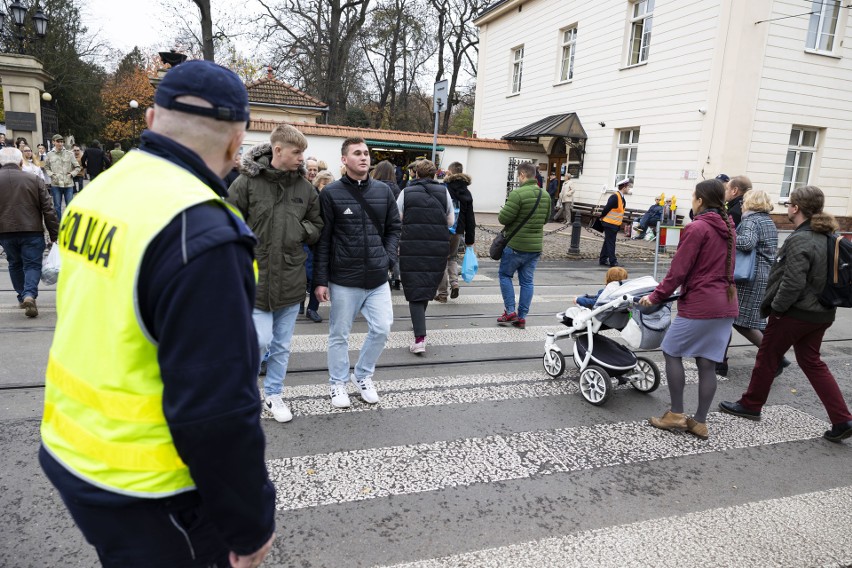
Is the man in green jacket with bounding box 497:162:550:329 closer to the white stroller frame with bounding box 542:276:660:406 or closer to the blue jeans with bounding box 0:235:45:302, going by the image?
the white stroller frame with bounding box 542:276:660:406

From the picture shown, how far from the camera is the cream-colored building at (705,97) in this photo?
14672 mm

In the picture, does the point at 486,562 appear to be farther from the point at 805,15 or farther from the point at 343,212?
the point at 805,15

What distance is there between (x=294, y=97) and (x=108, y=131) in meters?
29.5

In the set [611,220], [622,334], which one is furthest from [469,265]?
[611,220]

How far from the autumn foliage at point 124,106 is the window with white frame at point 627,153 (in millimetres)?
36864

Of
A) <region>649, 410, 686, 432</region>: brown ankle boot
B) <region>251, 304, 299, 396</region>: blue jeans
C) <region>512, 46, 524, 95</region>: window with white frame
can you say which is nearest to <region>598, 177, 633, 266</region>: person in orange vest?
<region>649, 410, 686, 432</region>: brown ankle boot

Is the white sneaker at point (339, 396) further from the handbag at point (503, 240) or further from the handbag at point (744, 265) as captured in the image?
the handbag at point (744, 265)

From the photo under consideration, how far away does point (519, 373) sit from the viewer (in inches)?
220

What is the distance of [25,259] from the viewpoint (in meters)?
6.80

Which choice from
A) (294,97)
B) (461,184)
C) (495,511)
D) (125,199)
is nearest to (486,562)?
(495,511)

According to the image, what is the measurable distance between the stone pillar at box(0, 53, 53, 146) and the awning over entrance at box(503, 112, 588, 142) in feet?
51.8

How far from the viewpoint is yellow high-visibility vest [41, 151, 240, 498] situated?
128cm

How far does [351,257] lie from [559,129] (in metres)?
17.0

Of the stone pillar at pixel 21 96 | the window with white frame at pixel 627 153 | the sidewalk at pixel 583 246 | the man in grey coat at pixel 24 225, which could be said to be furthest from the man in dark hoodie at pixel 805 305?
the stone pillar at pixel 21 96
